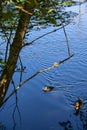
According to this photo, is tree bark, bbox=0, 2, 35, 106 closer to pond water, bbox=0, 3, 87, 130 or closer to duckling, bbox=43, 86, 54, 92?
pond water, bbox=0, 3, 87, 130

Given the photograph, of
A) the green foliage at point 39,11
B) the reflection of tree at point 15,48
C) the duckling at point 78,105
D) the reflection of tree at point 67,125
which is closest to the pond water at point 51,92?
the reflection of tree at point 67,125

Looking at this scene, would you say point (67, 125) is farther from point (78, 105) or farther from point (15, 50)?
point (15, 50)

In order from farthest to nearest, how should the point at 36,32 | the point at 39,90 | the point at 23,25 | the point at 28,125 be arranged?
the point at 36,32, the point at 39,90, the point at 28,125, the point at 23,25

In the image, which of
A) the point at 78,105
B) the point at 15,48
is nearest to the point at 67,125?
the point at 78,105

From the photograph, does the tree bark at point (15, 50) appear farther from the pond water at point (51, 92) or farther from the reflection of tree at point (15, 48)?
the pond water at point (51, 92)

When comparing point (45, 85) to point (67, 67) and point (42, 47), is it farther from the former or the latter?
point (42, 47)

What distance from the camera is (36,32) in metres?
21.1

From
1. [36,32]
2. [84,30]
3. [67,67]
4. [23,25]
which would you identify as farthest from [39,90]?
[23,25]

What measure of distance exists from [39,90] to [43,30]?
7.20 metres

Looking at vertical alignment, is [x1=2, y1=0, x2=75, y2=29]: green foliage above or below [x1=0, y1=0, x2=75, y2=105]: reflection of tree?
above

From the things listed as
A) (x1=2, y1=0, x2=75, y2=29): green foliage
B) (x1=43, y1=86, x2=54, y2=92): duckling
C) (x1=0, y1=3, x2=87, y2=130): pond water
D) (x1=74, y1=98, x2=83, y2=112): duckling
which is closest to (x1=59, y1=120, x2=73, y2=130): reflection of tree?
(x1=0, y1=3, x2=87, y2=130): pond water

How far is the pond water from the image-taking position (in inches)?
485

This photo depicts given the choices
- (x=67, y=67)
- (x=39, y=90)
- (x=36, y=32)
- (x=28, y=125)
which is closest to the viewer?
(x=28, y=125)

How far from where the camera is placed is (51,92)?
1483cm
